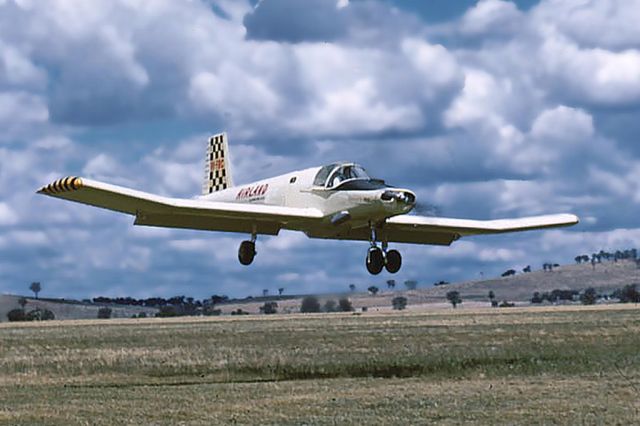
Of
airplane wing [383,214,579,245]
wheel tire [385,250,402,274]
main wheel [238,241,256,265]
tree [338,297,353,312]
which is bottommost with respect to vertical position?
wheel tire [385,250,402,274]

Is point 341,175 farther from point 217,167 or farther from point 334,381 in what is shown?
point 334,381

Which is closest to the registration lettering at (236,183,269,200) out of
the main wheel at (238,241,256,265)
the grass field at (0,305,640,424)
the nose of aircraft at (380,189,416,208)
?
the main wheel at (238,241,256,265)

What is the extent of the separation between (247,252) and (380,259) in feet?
11.6

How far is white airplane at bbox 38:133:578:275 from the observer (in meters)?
25.8

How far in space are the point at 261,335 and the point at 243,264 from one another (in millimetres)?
56292

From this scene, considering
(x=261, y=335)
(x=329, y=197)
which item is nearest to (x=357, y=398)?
(x=329, y=197)

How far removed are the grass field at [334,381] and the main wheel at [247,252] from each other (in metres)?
3.91

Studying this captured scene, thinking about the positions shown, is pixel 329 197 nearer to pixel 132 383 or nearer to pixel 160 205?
pixel 160 205

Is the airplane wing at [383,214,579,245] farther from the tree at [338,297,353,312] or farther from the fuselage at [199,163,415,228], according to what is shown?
the tree at [338,297,353,312]

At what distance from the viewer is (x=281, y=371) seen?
154ft

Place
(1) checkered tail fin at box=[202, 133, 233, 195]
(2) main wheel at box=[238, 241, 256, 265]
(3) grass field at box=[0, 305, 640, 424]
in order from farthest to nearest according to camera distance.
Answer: (1) checkered tail fin at box=[202, 133, 233, 195] < (3) grass field at box=[0, 305, 640, 424] < (2) main wheel at box=[238, 241, 256, 265]

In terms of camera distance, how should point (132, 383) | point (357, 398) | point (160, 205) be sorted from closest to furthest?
1. point (160, 205)
2. point (357, 398)
3. point (132, 383)

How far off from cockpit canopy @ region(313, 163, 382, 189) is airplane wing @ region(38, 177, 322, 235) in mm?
718

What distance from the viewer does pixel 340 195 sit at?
87.6ft
